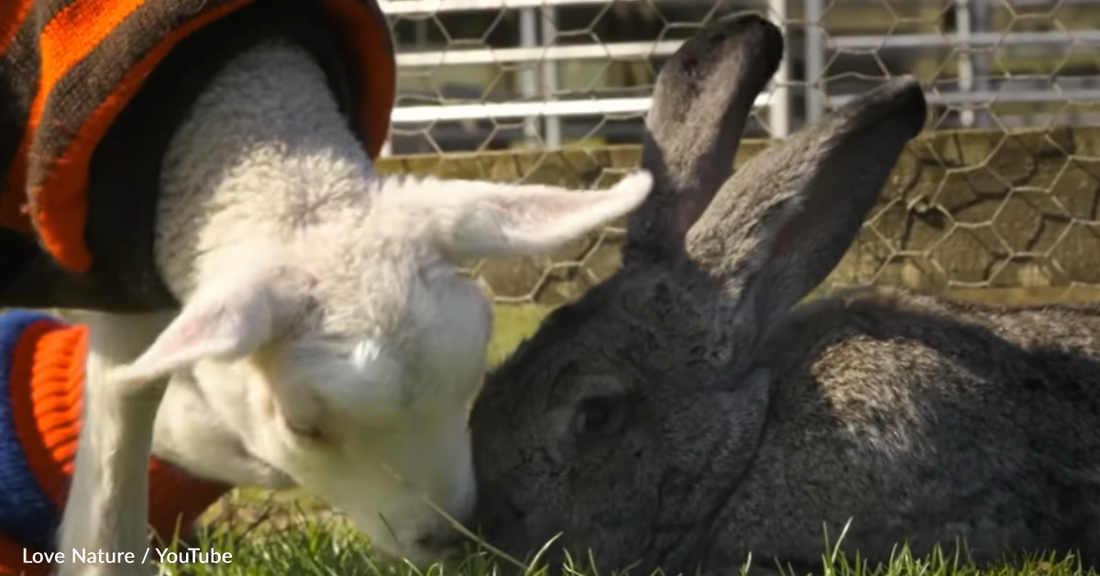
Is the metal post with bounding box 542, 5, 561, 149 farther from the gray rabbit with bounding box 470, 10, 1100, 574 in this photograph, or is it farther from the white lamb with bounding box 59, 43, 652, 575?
the white lamb with bounding box 59, 43, 652, 575

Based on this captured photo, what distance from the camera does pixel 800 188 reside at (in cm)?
293

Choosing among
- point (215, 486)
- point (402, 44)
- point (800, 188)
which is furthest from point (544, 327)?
point (402, 44)

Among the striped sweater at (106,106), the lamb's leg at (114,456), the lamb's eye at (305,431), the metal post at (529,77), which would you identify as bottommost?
the metal post at (529,77)

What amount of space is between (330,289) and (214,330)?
0.66 ft

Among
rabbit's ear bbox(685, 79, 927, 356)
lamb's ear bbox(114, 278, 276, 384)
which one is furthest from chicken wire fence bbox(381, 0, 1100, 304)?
lamb's ear bbox(114, 278, 276, 384)

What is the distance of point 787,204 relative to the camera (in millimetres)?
2930

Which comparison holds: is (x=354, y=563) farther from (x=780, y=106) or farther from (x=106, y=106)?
(x=780, y=106)

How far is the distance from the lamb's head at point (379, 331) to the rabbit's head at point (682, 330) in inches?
9.9

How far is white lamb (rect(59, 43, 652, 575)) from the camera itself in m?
2.36

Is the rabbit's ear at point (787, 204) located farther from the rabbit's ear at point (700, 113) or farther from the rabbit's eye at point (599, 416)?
the rabbit's eye at point (599, 416)

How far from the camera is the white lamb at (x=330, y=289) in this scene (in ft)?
7.75

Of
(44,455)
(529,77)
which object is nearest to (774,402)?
(44,455)

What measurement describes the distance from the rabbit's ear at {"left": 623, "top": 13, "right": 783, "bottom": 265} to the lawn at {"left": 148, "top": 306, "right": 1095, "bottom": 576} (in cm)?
38
